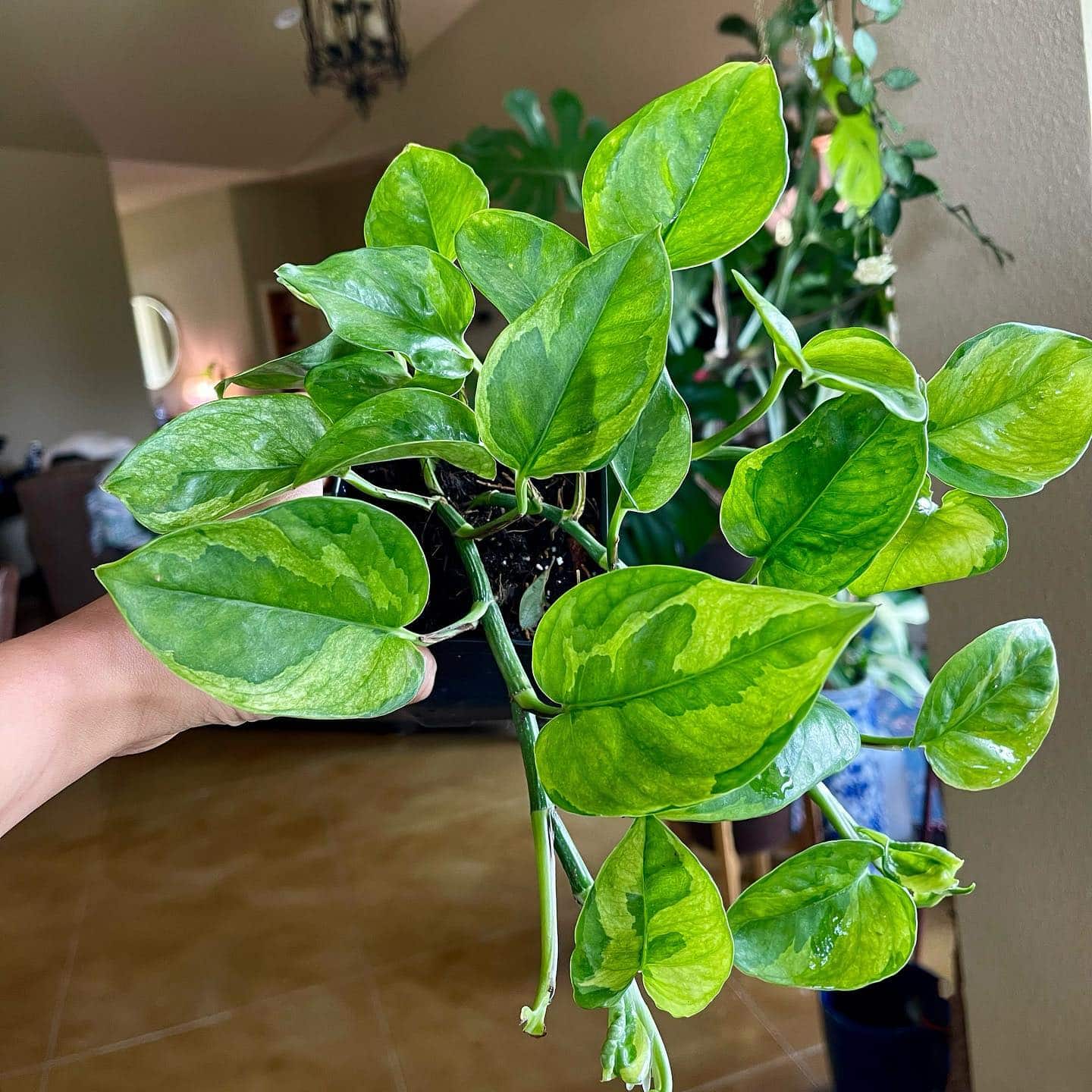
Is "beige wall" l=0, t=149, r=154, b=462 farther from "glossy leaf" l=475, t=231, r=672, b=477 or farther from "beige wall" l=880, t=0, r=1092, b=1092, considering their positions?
"glossy leaf" l=475, t=231, r=672, b=477

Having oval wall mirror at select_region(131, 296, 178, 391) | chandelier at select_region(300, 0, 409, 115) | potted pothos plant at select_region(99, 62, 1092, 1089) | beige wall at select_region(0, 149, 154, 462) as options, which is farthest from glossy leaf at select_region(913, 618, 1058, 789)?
oval wall mirror at select_region(131, 296, 178, 391)

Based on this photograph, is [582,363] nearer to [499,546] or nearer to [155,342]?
[499,546]

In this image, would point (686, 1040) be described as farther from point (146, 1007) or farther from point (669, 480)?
point (669, 480)

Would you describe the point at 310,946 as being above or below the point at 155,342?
below

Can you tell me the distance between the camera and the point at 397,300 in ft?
1.04

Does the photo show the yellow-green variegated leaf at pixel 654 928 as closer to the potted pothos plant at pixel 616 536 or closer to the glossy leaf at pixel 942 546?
the potted pothos plant at pixel 616 536

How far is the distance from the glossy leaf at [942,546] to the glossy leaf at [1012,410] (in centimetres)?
2

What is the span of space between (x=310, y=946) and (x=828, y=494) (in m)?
2.08

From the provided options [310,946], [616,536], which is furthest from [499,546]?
[310,946]

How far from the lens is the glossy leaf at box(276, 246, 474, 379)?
30 centimetres

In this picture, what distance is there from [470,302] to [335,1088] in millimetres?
1727

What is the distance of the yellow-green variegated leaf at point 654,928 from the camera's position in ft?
0.91

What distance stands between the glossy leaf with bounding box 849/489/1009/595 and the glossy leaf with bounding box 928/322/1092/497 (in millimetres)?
22

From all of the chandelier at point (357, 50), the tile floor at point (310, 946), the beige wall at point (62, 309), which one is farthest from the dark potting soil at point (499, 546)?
the beige wall at point (62, 309)
